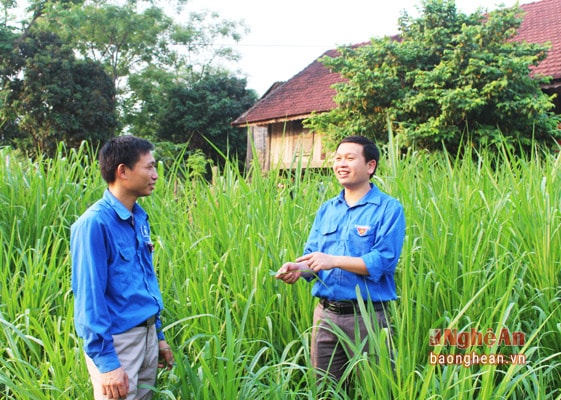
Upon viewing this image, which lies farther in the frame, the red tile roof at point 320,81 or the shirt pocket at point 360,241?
the red tile roof at point 320,81

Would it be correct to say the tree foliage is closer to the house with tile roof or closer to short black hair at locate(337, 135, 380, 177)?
the house with tile roof

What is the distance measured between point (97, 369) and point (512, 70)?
9216 millimetres

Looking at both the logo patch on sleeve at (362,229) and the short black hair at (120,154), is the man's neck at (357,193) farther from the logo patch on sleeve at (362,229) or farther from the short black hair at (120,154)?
the short black hair at (120,154)

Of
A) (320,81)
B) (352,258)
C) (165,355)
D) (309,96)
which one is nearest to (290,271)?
(352,258)

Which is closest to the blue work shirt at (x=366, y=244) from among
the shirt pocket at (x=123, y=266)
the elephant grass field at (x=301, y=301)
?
the elephant grass field at (x=301, y=301)

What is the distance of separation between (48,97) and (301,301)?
64.6ft

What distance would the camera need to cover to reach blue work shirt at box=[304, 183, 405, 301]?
2.26 m

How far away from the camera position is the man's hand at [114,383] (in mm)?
1842

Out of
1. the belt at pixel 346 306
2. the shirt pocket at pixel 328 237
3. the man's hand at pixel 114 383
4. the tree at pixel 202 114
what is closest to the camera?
the man's hand at pixel 114 383

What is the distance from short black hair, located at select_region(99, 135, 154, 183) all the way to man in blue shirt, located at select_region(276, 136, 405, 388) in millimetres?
718

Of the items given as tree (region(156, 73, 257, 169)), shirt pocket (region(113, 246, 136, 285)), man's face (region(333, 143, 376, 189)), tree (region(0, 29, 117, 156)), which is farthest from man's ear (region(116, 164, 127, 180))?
tree (region(156, 73, 257, 169))

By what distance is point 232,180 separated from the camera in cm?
400

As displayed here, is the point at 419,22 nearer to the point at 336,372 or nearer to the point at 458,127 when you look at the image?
the point at 458,127

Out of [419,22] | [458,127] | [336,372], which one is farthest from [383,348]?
[419,22]
